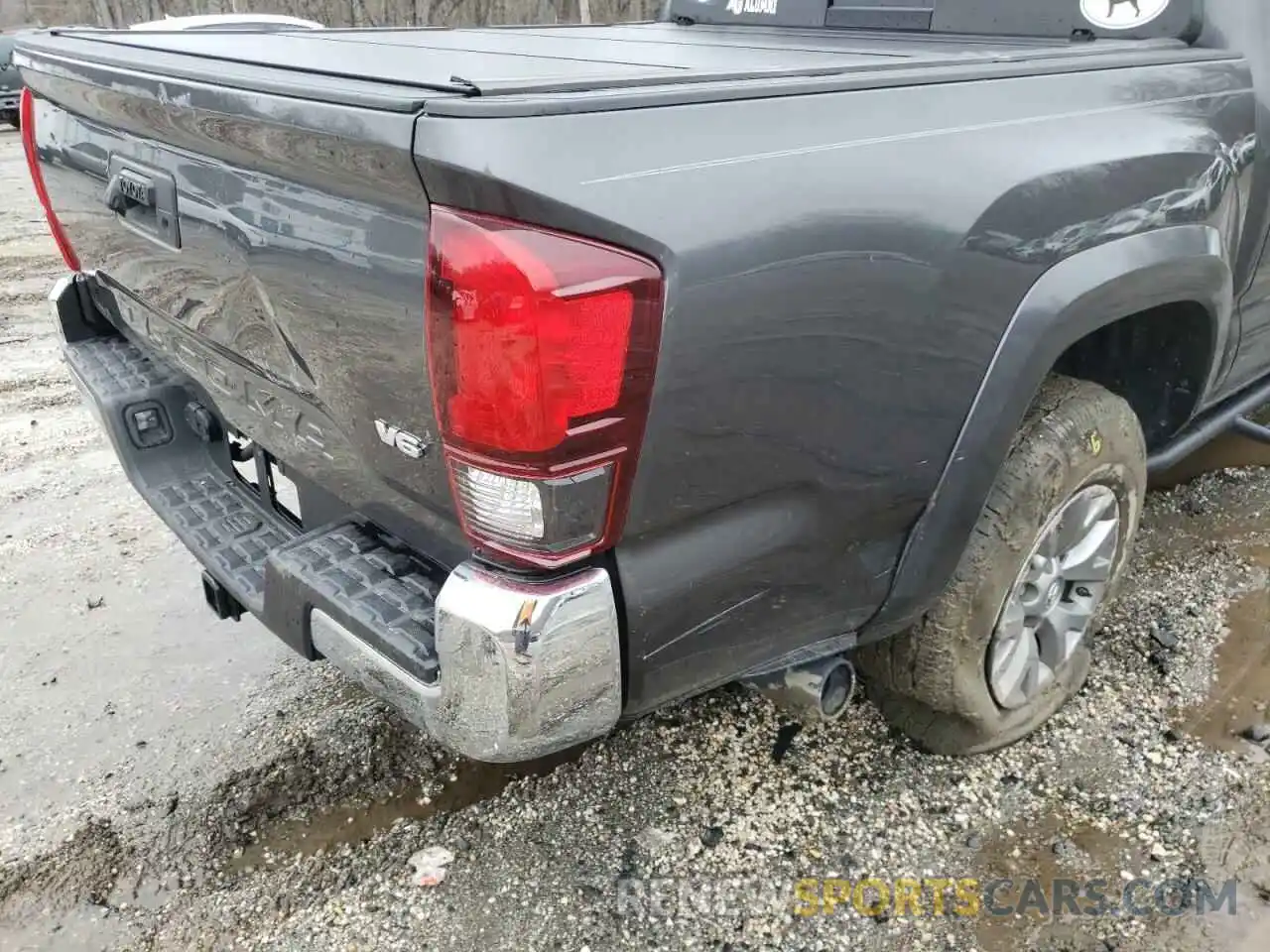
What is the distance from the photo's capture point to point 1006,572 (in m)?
2.11

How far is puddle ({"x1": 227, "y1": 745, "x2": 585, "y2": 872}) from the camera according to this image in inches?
88.4

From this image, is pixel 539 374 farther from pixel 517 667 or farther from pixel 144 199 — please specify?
pixel 144 199

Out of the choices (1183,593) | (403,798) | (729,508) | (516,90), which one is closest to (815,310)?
(729,508)

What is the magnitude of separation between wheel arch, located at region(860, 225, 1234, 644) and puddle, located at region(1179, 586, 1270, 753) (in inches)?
43.2

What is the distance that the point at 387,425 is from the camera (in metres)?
1.59

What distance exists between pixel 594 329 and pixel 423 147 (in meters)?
0.32

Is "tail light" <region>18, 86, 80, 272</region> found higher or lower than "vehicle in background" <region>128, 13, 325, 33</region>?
lower

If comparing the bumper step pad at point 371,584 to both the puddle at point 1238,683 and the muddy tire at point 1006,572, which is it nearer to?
the muddy tire at point 1006,572

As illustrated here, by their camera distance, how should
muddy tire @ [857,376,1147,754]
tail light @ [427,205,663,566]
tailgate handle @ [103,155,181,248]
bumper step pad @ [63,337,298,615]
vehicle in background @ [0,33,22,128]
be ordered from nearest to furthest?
tail light @ [427,205,663,566]
tailgate handle @ [103,155,181,248]
muddy tire @ [857,376,1147,754]
bumper step pad @ [63,337,298,615]
vehicle in background @ [0,33,22,128]

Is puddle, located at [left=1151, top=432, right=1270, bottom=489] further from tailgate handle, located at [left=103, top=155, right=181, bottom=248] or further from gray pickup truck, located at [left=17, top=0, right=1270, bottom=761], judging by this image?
tailgate handle, located at [left=103, top=155, right=181, bottom=248]

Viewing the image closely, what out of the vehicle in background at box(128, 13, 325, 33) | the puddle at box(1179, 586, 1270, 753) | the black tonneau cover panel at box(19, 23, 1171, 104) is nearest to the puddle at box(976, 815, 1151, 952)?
the puddle at box(1179, 586, 1270, 753)

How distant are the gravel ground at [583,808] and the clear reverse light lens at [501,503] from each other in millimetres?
1026

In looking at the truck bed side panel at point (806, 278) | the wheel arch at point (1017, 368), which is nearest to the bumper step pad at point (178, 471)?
the truck bed side panel at point (806, 278)

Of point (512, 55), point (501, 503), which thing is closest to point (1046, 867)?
point (501, 503)
